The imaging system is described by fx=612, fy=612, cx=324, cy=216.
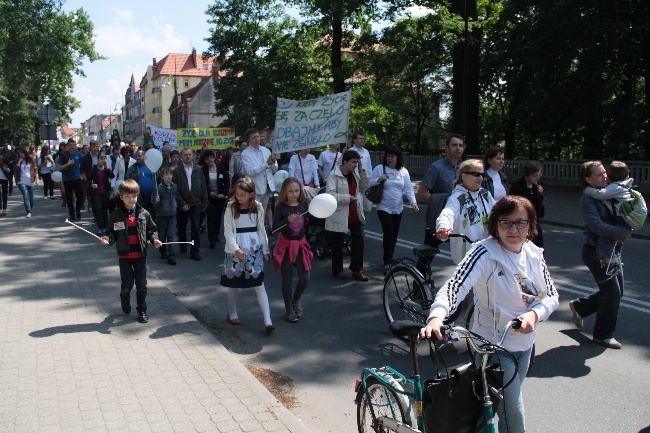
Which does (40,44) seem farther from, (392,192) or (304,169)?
(392,192)

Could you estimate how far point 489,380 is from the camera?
2748mm

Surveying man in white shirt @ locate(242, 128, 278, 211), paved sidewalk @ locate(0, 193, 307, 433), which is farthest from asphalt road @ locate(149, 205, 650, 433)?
man in white shirt @ locate(242, 128, 278, 211)

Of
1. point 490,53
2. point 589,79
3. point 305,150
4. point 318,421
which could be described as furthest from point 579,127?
point 318,421

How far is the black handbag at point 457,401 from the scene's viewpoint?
2.68 m

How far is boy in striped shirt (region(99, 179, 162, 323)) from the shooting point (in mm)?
6570

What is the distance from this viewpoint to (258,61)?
40469 mm

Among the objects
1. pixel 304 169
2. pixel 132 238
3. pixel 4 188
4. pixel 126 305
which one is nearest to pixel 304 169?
pixel 304 169

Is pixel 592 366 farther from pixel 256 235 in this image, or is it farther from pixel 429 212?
pixel 256 235

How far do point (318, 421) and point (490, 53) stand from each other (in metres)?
27.5

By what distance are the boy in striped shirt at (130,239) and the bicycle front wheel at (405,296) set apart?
101 inches

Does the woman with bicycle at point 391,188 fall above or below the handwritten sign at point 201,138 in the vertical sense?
below

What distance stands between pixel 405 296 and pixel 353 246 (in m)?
2.60

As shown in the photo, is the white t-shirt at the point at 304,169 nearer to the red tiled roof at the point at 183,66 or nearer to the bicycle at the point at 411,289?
the bicycle at the point at 411,289

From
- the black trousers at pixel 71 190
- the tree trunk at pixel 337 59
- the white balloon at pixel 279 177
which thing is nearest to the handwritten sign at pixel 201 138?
the tree trunk at pixel 337 59
